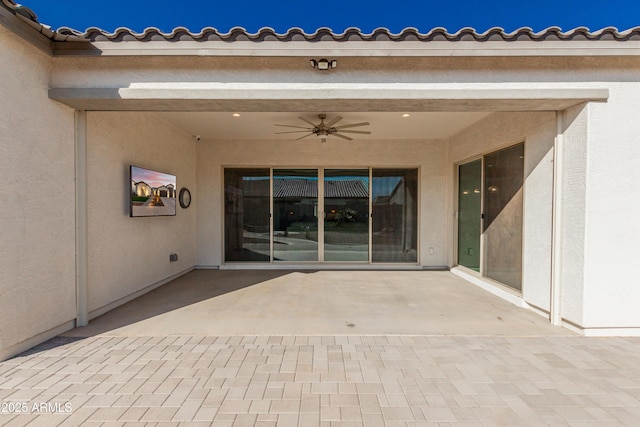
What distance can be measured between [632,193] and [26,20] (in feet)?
19.5

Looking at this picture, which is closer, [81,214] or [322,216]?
[81,214]

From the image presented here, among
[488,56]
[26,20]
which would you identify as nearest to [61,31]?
[26,20]

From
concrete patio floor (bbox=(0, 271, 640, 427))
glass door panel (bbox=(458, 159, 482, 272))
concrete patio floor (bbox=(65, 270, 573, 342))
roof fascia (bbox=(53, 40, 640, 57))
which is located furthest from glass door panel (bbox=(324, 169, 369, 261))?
roof fascia (bbox=(53, 40, 640, 57))

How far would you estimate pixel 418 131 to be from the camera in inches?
218

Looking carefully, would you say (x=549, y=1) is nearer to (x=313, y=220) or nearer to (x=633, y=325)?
(x=633, y=325)

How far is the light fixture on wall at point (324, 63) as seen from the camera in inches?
109

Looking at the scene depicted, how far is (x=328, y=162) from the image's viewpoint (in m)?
6.20

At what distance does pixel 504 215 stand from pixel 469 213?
1076mm

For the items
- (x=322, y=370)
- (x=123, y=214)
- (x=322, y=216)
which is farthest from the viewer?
(x=322, y=216)

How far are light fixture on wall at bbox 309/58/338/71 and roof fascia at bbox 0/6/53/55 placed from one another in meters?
2.54

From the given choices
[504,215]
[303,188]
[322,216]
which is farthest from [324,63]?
[322,216]

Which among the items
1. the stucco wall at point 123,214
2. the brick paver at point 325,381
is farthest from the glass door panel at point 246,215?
the brick paver at point 325,381

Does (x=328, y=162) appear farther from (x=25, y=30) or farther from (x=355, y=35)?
(x=25, y=30)

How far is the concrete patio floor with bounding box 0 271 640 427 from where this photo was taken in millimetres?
1832
